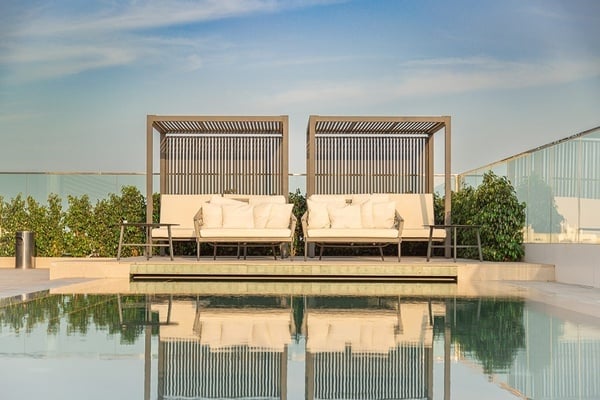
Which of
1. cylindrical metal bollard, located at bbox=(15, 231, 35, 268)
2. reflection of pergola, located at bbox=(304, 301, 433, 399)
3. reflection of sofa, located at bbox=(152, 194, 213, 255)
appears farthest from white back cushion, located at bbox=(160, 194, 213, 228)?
reflection of pergola, located at bbox=(304, 301, 433, 399)

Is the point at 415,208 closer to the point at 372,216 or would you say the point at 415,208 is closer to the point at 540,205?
the point at 372,216

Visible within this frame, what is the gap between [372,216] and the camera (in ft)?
31.3

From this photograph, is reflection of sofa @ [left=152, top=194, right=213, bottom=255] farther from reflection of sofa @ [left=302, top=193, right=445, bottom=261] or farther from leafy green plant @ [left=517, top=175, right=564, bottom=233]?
leafy green plant @ [left=517, top=175, right=564, bottom=233]

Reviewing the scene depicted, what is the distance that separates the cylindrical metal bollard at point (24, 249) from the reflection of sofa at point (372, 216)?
404cm

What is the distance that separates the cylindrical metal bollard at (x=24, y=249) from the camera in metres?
10.7

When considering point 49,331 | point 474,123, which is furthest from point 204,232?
point 474,123

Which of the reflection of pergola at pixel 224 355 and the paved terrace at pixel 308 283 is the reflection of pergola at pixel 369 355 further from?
the paved terrace at pixel 308 283

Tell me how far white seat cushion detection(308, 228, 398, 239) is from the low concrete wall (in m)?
1.65

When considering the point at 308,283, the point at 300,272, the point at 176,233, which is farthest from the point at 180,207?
the point at 308,283

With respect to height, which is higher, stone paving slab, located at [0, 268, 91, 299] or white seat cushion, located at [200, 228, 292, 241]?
white seat cushion, located at [200, 228, 292, 241]

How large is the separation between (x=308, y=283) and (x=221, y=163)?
11.6ft

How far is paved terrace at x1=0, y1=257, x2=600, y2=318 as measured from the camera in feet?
21.0

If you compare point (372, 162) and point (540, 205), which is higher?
point (372, 162)

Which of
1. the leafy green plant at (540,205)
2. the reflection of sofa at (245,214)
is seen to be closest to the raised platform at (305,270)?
the reflection of sofa at (245,214)
